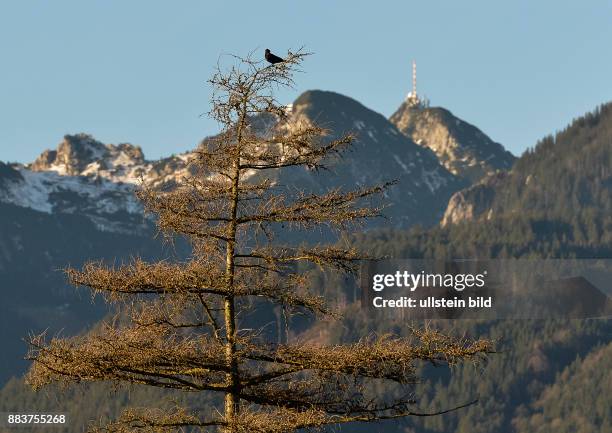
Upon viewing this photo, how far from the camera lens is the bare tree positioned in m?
29.9

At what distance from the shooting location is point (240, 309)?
3209 cm

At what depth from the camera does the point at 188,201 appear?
103 ft

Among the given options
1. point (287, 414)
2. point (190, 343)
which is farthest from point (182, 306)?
point (287, 414)

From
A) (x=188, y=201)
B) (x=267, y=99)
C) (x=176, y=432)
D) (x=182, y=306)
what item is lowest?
(x=176, y=432)

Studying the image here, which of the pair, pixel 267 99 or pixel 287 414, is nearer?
pixel 287 414

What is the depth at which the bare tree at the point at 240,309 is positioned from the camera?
2988 cm

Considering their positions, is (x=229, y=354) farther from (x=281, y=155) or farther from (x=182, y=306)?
(x=281, y=155)

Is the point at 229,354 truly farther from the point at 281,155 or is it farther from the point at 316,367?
the point at 281,155

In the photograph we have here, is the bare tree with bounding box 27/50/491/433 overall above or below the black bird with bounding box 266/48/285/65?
below

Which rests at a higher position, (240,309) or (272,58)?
(272,58)

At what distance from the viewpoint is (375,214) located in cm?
3058

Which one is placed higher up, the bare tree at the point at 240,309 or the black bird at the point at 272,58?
the black bird at the point at 272,58

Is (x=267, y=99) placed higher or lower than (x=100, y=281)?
higher

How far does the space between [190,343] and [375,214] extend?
4.33 metres
